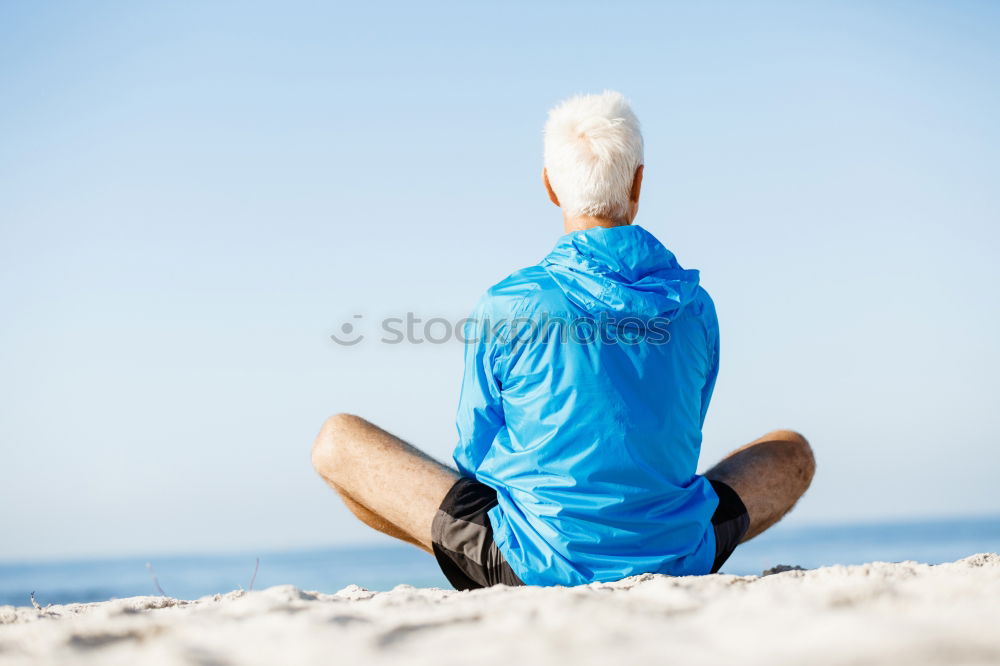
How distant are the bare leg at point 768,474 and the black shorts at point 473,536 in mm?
159

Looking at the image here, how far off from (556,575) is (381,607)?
26.3 inches

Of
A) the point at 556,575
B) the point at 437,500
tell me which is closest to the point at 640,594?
the point at 556,575

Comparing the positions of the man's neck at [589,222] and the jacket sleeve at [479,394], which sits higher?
the man's neck at [589,222]

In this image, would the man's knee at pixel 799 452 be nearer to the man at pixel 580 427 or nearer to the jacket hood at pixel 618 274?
the man at pixel 580 427

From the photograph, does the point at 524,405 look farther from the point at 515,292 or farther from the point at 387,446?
the point at 387,446

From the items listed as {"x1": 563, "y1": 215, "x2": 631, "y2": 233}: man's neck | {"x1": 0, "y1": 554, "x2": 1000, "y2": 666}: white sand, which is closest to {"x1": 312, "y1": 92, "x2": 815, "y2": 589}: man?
{"x1": 563, "y1": 215, "x2": 631, "y2": 233}: man's neck

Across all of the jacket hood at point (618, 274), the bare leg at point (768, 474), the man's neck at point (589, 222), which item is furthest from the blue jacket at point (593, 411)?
the bare leg at point (768, 474)

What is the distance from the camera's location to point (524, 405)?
2.68 meters

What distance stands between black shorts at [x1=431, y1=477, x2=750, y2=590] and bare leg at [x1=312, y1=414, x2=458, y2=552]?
0.04 meters

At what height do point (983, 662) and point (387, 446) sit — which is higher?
point (387, 446)

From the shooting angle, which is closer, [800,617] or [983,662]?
[983,662]

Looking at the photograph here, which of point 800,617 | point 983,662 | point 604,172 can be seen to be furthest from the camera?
point 604,172

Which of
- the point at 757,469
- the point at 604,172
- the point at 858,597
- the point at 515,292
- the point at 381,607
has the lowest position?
the point at 381,607

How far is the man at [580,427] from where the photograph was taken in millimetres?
2604
